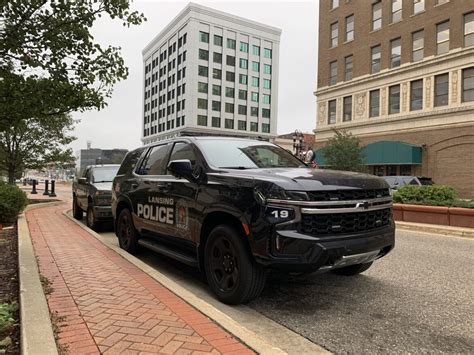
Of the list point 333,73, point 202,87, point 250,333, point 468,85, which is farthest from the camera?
point 202,87

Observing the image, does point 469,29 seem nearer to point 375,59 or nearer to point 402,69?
point 402,69

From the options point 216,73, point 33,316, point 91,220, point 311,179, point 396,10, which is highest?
point 216,73

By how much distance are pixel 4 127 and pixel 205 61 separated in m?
75.2

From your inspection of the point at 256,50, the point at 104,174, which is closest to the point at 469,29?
the point at 104,174

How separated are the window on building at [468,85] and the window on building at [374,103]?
7.36 meters

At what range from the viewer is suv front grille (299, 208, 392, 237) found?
390cm

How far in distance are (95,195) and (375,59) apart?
31.4m

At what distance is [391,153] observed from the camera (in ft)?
105

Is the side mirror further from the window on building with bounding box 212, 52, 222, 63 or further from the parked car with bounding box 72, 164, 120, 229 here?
the window on building with bounding box 212, 52, 222, 63

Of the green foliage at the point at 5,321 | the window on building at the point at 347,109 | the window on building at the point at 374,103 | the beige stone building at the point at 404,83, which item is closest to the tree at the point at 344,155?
the beige stone building at the point at 404,83

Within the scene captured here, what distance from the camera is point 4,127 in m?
5.59

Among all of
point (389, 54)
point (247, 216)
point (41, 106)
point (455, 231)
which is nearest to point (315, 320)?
point (247, 216)

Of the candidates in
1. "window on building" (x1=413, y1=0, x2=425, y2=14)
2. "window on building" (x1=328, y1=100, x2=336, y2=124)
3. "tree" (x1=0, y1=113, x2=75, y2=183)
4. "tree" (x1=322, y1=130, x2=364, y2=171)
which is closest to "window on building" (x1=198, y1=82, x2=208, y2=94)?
"window on building" (x1=328, y1=100, x2=336, y2=124)

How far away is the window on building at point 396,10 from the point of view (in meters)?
33.3
